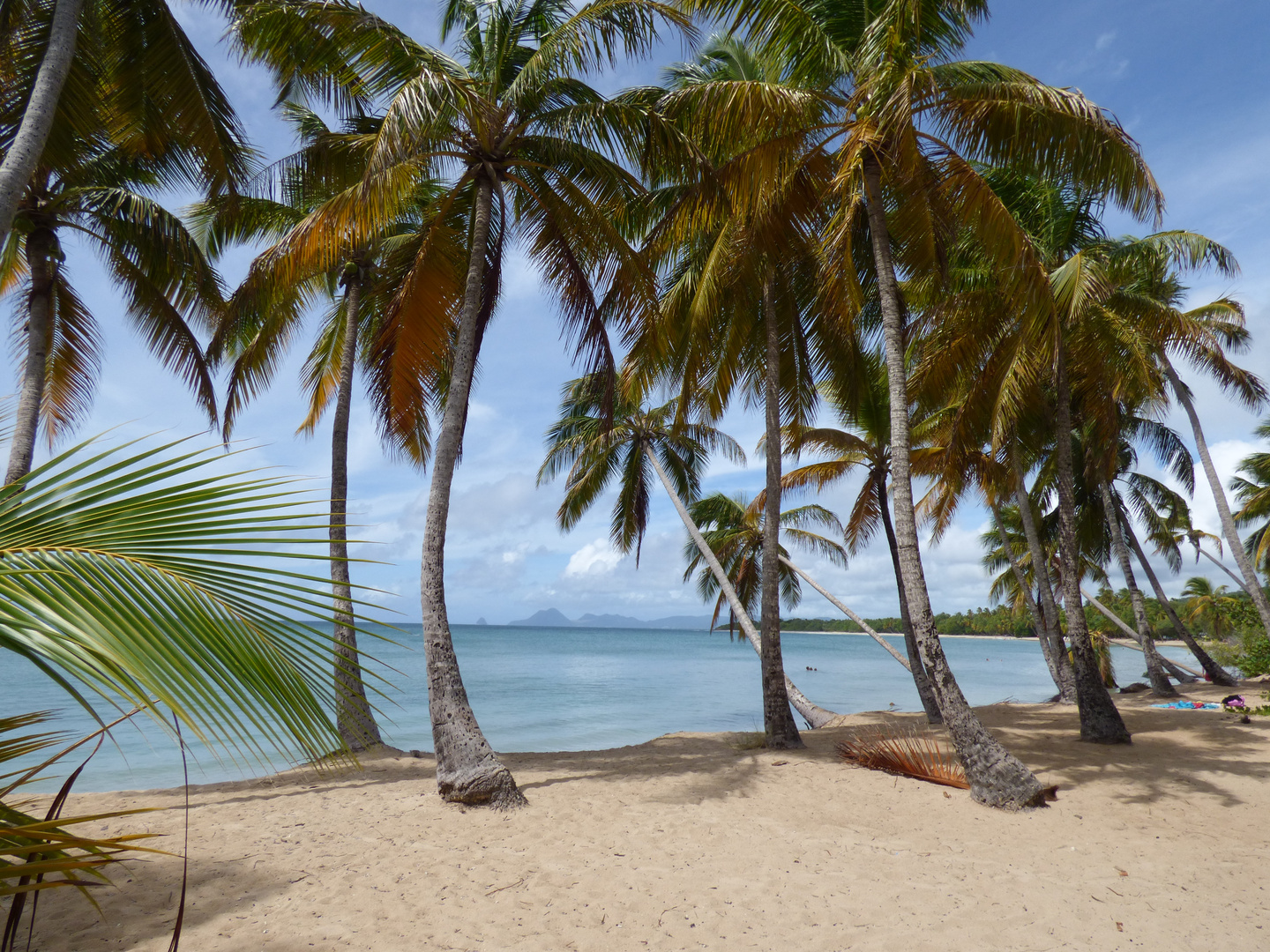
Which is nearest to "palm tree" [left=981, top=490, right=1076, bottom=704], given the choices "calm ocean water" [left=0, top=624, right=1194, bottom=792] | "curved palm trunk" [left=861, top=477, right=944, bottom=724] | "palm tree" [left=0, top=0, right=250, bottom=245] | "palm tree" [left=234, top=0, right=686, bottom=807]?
"curved palm trunk" [left=861, top=477, right=944, bottom=724]

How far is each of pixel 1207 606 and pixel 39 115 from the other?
41.2 metres

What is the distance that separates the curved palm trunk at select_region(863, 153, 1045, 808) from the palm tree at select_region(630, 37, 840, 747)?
1.03 meters

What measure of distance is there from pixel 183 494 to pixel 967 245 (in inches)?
433

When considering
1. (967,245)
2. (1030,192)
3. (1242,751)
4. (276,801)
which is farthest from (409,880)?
(1030,192)

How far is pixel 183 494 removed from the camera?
5.14 ft

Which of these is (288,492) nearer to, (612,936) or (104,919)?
(612,936)

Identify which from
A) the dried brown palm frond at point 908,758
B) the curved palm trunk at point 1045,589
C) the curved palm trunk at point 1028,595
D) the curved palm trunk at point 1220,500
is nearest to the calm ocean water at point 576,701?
the curved palm trunk at point 1028,595

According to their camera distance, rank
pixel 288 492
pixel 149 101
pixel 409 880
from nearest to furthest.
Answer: pixel 288 492, pixel 409 880, pixel 149 101

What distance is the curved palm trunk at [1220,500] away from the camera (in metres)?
11.7

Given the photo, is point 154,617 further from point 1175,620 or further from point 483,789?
point 1175,620

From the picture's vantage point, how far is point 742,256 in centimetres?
924

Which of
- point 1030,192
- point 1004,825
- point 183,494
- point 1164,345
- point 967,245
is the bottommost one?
point 1004,825

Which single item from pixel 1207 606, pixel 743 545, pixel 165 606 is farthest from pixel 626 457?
pixel 1207 606

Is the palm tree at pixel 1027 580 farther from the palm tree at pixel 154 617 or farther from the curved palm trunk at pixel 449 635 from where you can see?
the palm tree at pixel 154 617
